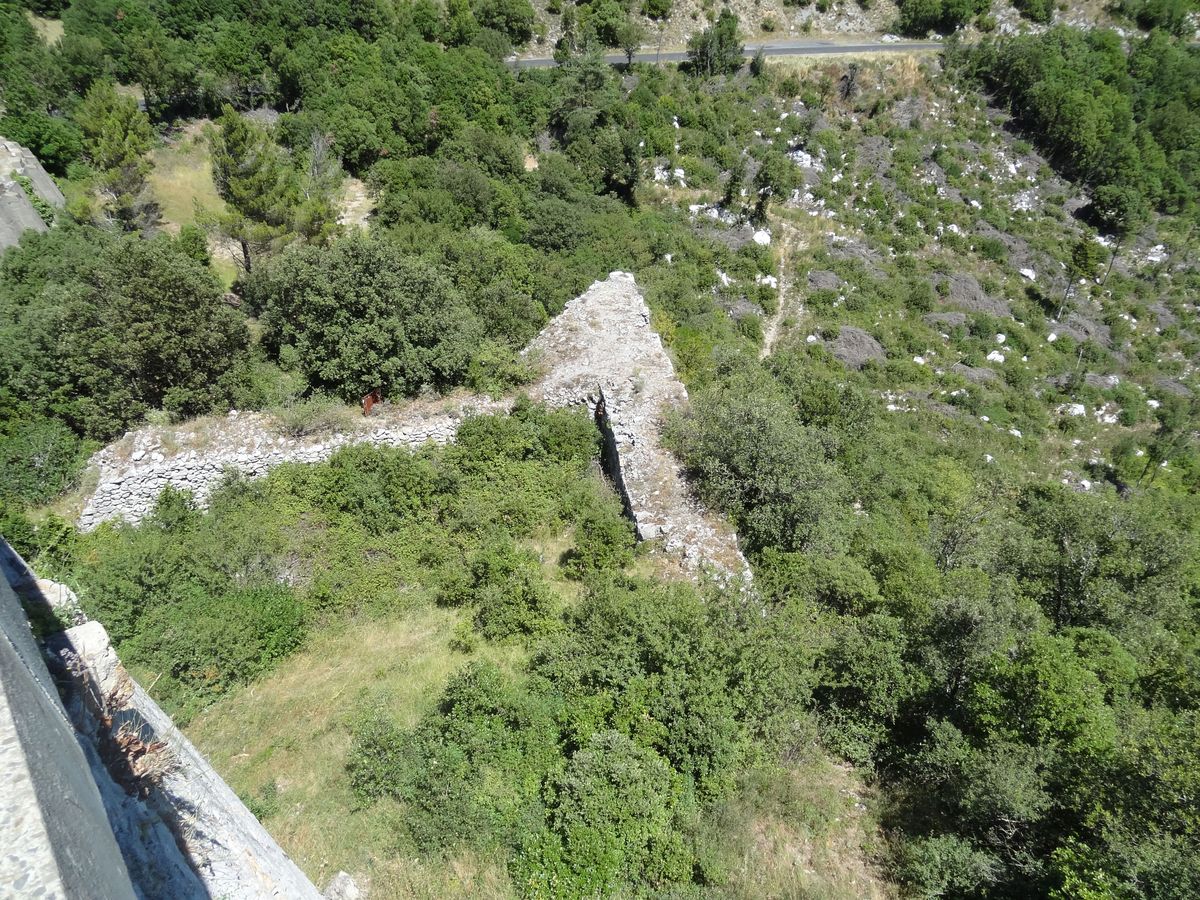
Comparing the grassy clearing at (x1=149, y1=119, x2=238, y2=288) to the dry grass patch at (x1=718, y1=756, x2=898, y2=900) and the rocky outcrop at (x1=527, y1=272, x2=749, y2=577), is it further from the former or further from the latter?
the dry grass patch at (x1=718, y1=756, x2=898, y2=900)

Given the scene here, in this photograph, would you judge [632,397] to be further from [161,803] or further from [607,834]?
[161,803]

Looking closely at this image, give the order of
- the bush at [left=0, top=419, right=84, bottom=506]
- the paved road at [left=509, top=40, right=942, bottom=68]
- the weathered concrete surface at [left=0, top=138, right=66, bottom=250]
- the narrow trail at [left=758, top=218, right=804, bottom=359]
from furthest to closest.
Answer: the paved road at [left=509, top=40, right=942, bottom=68] → the narrow trail at [left=758, top=218, right=804, bottom=359] → the weathered concrete surface at [left=0, top=138, right=66, bottom=250] → the bush at [left=0, top=419, right=84, bottom=506]

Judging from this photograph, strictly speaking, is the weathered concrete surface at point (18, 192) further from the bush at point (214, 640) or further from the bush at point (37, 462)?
the bush at point (214, 640)

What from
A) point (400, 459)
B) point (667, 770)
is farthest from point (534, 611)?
point (400, 459)

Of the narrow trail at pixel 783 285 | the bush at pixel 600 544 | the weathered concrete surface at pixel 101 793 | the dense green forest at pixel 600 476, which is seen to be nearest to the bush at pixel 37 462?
the dense green forest at pixel 600 476

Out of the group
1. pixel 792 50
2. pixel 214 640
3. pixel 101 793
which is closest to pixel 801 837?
pixel 101 793

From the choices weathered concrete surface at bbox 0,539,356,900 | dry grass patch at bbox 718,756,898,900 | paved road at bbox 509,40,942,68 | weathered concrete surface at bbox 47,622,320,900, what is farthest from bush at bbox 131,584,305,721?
paved road at bbox 509,40,942,68

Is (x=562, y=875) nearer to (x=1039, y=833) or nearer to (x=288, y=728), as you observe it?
(x=288, y=728)
